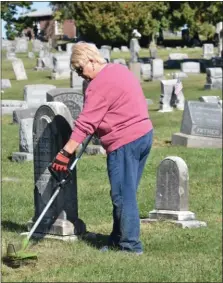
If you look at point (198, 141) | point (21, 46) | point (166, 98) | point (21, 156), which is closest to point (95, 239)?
point (21, 156)

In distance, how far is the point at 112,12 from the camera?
60656 mm

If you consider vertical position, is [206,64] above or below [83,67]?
below

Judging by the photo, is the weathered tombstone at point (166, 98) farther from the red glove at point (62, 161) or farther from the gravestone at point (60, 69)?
the red glove at point (62, 161)

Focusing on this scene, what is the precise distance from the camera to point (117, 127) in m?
7.57

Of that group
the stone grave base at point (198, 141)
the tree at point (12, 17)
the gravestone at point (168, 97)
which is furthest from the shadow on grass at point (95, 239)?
the tree at point (12, 17)

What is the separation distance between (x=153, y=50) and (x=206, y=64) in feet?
28.0

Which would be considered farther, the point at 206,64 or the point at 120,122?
the point at 206,64

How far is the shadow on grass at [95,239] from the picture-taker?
8.23m

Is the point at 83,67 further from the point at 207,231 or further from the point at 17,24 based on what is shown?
the point at 17,24

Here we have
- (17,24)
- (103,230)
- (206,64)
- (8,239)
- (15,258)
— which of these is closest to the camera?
(15,258)

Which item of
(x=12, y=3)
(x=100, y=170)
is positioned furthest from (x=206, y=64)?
(x=100, y=170)

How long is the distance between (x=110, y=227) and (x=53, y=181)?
106 cm

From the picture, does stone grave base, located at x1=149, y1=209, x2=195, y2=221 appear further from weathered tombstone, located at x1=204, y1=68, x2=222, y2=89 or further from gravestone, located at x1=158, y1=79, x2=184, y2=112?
weathered tombstone, located at x1=204, y1=68, x2=222, y2=89

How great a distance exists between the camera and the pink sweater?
7465mm
